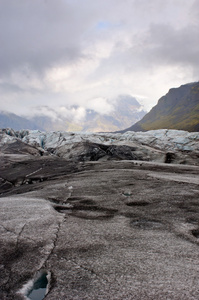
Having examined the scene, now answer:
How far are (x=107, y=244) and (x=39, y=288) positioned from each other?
2.77 metres

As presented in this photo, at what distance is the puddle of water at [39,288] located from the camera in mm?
5137

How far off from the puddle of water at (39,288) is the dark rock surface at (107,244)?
194 mm

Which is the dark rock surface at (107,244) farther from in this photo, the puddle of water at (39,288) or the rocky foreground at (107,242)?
the puddle of water at (39,288)

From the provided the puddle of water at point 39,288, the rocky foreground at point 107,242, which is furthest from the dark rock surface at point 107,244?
the puddle of water at point 39,288

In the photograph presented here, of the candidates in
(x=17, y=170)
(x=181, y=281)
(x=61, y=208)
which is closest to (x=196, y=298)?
(x=181, y=281)

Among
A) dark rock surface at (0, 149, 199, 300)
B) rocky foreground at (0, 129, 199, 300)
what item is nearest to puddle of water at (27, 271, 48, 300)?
rocky foreground at (0, 129, 199, 300)

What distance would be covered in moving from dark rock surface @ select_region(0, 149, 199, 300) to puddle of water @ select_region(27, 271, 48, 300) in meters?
0.19

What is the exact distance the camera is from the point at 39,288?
5445mm

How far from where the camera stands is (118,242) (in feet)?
25.1

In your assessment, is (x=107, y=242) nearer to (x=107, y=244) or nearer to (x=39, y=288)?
(x=107, y=244)

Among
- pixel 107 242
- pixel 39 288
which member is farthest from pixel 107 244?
pixel 39 288

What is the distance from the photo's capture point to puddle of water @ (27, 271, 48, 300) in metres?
5.14

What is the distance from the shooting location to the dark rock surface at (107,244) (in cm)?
521

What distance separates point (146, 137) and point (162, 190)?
61.9 meters
